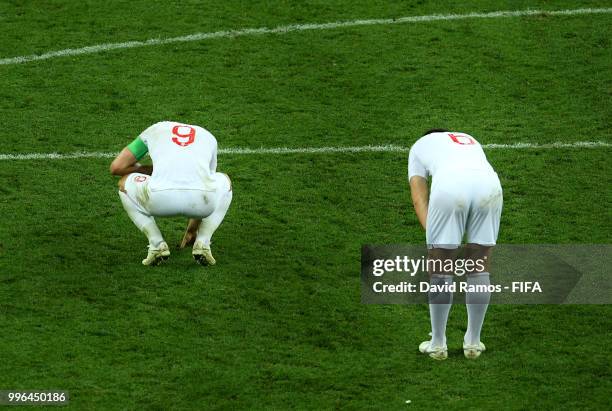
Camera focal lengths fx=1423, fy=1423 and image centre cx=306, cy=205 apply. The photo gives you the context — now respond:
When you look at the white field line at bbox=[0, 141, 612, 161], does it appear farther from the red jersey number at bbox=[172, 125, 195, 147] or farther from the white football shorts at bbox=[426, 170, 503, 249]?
the white football shorts at bbox=[426, 170, 503, 249]

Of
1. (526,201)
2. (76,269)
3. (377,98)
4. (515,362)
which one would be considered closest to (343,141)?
(377,98)

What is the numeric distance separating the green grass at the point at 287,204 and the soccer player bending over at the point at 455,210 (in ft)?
1.09

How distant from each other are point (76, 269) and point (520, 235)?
11.5 ft

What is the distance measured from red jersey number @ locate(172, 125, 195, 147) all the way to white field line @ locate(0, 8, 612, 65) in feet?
15.6

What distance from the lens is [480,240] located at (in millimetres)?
9078

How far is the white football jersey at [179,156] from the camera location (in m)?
10.3

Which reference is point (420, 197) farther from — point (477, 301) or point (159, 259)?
point (159, 259)

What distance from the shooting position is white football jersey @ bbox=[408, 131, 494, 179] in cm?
900

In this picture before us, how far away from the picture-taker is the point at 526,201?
39.3 ft

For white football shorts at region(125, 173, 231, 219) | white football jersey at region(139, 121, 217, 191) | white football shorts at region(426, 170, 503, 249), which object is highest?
white football jersey at region(139, 121, 217, 191)

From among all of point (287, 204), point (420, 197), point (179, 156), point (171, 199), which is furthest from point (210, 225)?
point (420, 197)

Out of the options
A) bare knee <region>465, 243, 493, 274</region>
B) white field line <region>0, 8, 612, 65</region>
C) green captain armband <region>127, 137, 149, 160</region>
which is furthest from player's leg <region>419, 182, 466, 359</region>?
white field line <region>0, 8, 612, 65</region>

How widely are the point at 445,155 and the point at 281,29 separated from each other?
6.70 meters

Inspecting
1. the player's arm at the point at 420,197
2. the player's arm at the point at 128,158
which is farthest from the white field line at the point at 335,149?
the player's arm at the point at 420,197
